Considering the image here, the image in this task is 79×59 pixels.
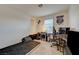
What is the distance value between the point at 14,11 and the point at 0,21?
132 cm

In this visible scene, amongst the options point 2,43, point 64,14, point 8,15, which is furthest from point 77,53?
point 64,14

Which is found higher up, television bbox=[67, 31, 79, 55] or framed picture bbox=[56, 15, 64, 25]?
framed picture bbox=[56, 15, 64, 25]

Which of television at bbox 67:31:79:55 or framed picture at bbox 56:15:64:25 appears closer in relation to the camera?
television at bbox 67:31:79:55

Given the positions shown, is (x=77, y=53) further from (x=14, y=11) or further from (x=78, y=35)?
(x=14, y=11)

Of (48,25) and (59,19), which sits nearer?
(59,19)

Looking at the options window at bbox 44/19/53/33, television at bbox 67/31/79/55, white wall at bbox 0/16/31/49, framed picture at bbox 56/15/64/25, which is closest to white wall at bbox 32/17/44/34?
window at bbox 44/19/53/33

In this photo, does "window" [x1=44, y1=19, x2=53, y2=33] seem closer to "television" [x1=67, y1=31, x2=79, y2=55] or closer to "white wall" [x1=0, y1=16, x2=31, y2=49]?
"white wall" [x1=0, y1=16, x2=31, y2=49]

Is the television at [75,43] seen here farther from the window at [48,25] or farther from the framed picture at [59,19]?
the window at [48,25]

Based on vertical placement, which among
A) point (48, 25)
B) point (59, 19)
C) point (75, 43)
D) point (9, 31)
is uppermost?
point (59, 19)

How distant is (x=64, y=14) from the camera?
6371mm

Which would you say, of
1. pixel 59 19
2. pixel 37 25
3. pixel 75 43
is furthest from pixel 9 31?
pixel 37 25

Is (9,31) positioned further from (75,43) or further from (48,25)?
(48,25)

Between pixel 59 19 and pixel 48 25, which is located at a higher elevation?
pixel 59 19

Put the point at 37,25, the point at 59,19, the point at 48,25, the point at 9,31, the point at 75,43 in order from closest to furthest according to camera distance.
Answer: the point at 75,43, the point at 9,31, the point at 59,19, the point at 48,25, the point at 37,25
